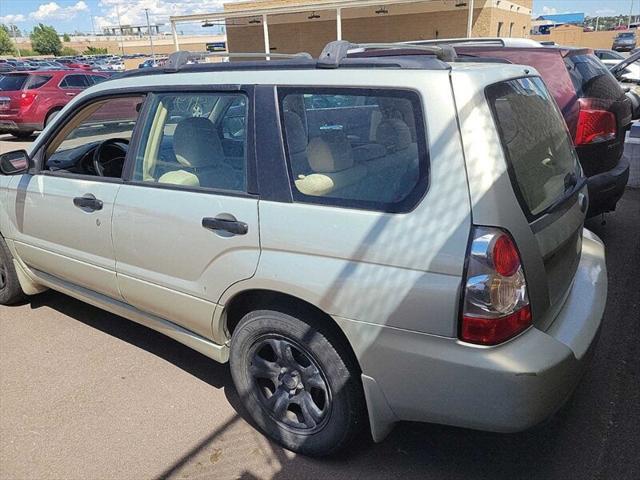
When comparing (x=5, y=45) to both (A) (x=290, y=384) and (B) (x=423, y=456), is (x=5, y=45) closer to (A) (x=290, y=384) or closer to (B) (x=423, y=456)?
(A) (x=290, y=384)

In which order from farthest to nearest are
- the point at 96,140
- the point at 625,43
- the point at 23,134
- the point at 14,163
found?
the point at 625,43 → the point at 23,134 → the point at 96,140 → the point at 14,163

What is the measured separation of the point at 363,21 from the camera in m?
30.2

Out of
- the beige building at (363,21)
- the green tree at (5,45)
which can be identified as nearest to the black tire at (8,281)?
the beige building at (363,21)

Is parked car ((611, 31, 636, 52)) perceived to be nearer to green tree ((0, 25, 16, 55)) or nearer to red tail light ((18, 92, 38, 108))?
red tail light ((18, 92, 38, 108))

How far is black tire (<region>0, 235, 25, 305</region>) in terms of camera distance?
13.1ft

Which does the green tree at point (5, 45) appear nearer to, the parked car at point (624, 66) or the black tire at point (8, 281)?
the parked car at point (624, 66)

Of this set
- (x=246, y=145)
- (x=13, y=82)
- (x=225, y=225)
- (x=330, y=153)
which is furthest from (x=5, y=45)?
(x=330, y=153)

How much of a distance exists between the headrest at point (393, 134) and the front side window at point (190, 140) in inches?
30.9

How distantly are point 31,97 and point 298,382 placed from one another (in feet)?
47.0

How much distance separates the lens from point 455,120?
76.5 inches

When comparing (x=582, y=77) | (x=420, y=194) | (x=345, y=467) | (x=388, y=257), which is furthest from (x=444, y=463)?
(x=582, y=77)

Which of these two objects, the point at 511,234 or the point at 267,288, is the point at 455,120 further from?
the point at 267,288

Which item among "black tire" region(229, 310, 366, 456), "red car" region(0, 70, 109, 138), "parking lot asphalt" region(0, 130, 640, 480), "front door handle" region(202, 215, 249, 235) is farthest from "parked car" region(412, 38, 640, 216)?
"red car" region(0, 70, 109, 138)

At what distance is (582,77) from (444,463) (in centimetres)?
379
